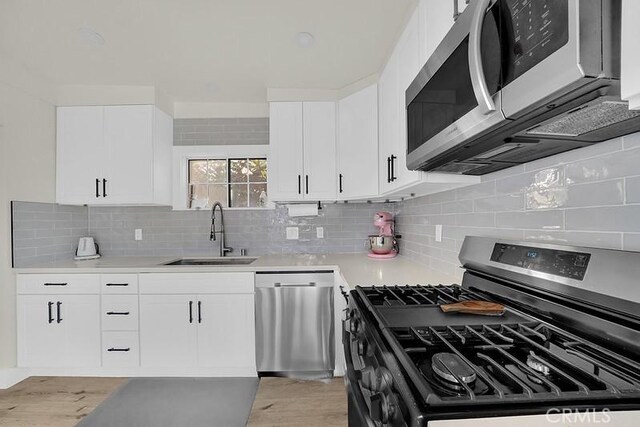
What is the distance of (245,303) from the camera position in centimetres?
246

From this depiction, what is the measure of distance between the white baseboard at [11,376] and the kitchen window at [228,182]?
5.90 feet

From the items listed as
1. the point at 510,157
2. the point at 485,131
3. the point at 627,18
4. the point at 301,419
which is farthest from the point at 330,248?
the point at 627,18

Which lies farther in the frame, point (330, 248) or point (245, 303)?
point (330, 248)

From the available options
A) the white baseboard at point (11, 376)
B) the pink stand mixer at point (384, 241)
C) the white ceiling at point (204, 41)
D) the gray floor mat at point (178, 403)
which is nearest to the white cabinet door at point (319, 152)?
the white ceiling at point (204, 41)

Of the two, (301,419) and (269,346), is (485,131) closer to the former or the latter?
(301,419)

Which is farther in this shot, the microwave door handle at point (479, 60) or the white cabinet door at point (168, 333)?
the white cabinet door at point (168, 333)

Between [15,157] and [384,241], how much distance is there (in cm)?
296

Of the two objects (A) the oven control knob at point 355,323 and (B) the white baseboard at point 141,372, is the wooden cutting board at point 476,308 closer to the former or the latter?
(A) the oven control knob at point 355,323

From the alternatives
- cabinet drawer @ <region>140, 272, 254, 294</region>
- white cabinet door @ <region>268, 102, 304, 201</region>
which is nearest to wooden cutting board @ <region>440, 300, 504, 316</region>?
cabinet drawer @ <region>140, 272, 254, 294</region>

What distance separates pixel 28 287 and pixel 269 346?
1.93 m

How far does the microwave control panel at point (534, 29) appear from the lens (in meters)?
0.56

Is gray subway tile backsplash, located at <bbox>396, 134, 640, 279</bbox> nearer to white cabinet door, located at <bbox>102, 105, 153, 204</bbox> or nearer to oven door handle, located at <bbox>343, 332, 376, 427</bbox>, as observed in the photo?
oven door handle, located at <bbox>343, 332, 376, 427</bbox>

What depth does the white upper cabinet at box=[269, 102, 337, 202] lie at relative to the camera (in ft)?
9.05

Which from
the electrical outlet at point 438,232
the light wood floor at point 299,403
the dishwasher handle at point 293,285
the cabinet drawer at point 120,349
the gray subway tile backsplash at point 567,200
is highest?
the gray subway tile backsplash at point 567,200
